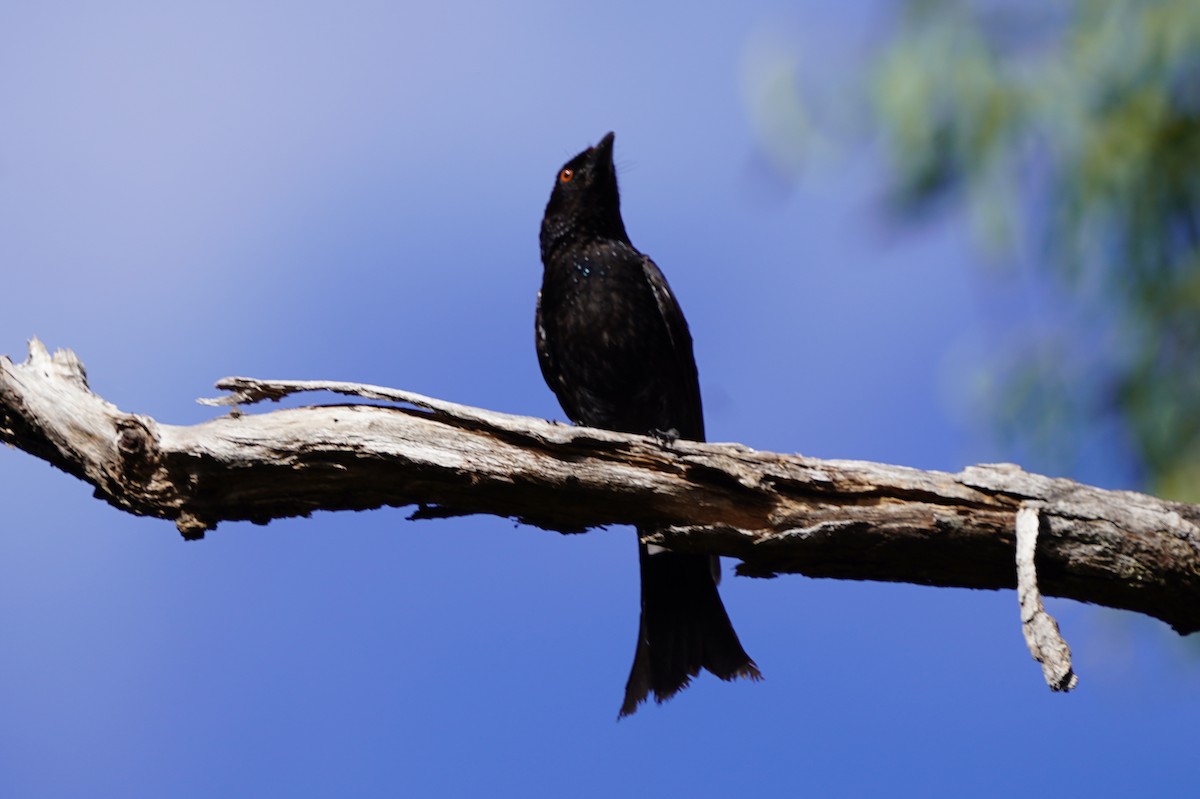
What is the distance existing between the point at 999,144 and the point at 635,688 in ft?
9.15

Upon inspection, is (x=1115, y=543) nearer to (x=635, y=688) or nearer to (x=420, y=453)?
(x=635, y=688)

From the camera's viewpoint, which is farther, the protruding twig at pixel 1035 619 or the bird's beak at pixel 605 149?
the bird's beak at pixel 605 149

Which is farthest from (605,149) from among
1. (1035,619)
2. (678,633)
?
(1035,619)

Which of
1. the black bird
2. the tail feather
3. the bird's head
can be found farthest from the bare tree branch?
the bird's head

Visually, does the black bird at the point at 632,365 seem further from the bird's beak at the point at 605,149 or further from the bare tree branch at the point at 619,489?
the bare tree branch at the point at 619,489

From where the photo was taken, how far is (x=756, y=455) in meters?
3.08

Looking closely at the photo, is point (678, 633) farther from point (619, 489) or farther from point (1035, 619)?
point (1035, 619)

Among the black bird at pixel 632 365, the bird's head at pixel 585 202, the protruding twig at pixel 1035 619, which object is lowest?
the protruding twig at pixel 1035 619

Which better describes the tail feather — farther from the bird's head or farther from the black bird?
the bird's head


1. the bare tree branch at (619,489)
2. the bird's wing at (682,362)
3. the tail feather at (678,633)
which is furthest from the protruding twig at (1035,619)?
the bird's wing at (682,362)

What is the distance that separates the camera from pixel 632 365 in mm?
4336

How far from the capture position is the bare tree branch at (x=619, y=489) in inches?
116

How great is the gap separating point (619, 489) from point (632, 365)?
1345 millimetres

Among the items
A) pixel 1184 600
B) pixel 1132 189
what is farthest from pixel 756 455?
pixel 1132 189
